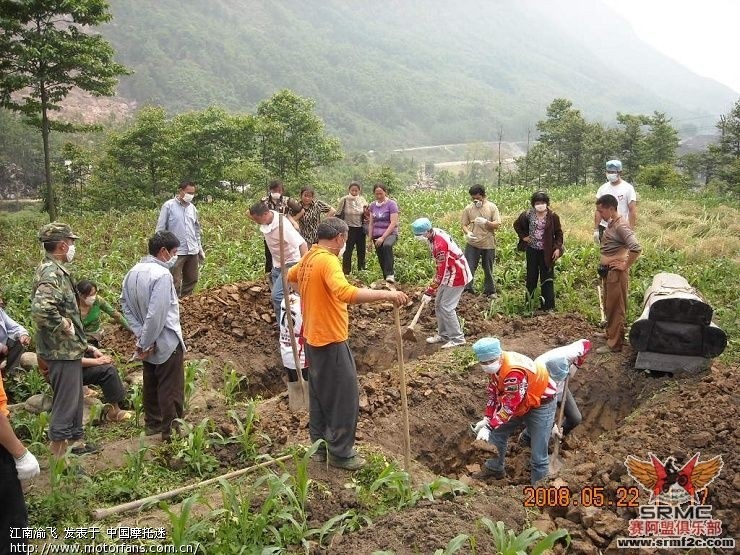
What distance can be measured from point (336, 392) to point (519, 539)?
1.55 m

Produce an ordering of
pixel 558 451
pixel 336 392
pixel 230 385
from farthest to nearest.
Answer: pixel 230 385 → pixel 558 451 → pixel 336 392

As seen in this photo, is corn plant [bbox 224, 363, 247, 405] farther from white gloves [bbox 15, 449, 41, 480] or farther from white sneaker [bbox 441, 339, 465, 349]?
white gloves [bbox 15, 449, 41, 480]

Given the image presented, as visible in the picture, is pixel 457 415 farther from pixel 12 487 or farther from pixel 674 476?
pixel 12 487

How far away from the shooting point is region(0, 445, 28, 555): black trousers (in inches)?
126

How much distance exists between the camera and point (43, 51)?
45.7ft

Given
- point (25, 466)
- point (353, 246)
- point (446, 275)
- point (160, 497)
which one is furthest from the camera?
point (353, 246)

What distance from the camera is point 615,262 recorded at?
6398mm

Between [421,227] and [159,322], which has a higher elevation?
[421,227]

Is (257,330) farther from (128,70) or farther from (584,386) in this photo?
(128,70)

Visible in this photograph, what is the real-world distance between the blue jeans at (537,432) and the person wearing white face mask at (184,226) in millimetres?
4550

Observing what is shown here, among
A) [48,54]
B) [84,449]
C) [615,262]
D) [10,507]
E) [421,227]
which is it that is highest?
[48,54]

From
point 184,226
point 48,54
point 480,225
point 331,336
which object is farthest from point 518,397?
point 48,54

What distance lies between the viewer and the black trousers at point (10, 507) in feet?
10.5

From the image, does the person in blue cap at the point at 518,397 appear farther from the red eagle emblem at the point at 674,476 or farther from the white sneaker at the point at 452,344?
the white sneaker at the point at 452,344
